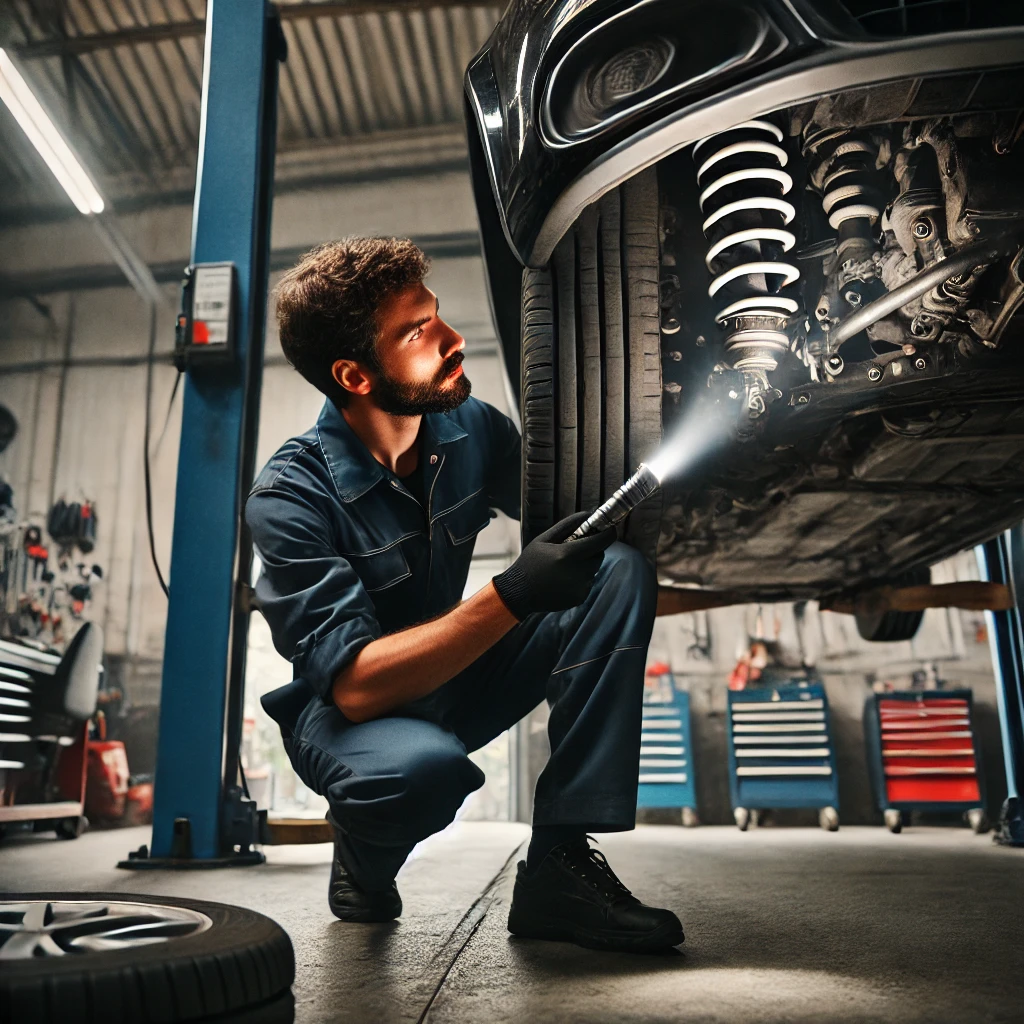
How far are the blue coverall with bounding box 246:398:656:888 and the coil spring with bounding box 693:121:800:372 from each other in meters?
0.36

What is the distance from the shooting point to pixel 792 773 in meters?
3.62

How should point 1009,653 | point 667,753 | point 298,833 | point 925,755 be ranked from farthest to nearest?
point 667,753, point 925,755, point 1009,653, point 298,833

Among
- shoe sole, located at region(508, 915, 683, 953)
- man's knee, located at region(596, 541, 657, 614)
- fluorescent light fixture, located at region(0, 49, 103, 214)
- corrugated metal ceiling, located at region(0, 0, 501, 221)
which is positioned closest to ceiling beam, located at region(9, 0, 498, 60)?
corrugated metal ceiling, located at region(0, 0, 501, 221)

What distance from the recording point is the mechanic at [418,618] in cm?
101

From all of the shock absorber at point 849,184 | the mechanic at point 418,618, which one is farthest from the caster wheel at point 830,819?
the shock absorber at point 849,184

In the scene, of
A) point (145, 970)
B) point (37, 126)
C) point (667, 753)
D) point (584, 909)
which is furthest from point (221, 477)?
point (667, 753)

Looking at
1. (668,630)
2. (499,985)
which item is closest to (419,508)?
(499,985)

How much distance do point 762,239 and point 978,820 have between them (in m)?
3.05

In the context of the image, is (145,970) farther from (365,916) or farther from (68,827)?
(68,827)

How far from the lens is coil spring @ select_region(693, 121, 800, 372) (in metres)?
1.07

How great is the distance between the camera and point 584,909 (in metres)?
0.98

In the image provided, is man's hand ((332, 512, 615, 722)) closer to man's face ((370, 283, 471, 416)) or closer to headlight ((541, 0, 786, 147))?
man's face ((370, 283, 471, 416))

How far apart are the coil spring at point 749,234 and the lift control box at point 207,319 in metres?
1.33

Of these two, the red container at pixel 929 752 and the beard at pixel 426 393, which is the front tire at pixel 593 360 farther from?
the red container at pixel 929 752
